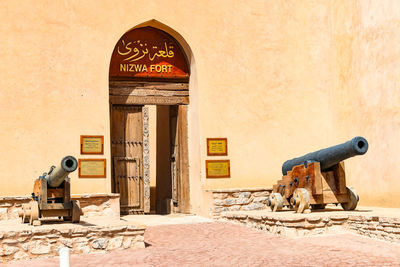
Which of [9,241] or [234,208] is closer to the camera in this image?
[9,241]

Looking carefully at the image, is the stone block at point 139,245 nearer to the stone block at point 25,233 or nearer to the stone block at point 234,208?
the stone block at point 25,233

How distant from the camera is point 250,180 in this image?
1160cm

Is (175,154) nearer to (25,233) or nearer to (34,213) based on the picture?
(34,213)

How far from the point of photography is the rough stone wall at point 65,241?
6.85 m

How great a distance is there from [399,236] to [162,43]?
21.7ft

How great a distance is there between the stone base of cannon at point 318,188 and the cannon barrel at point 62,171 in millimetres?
3825

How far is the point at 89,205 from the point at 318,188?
4253 millimetres

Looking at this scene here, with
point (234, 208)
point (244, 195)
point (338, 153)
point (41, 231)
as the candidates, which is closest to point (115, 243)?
point (41, 231)

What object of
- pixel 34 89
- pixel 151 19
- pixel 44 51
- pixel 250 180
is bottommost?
pixel 250 180

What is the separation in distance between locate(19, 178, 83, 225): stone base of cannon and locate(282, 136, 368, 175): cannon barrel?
4072 millimetres

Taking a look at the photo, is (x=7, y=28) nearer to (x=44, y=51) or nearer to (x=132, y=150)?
(x=44, y=51)

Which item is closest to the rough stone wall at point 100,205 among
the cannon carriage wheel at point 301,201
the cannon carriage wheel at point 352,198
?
the cannon carriage wheel at point 301,201

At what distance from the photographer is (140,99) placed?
38.3 feet

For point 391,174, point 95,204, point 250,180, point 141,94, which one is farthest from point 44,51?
point 391,174
